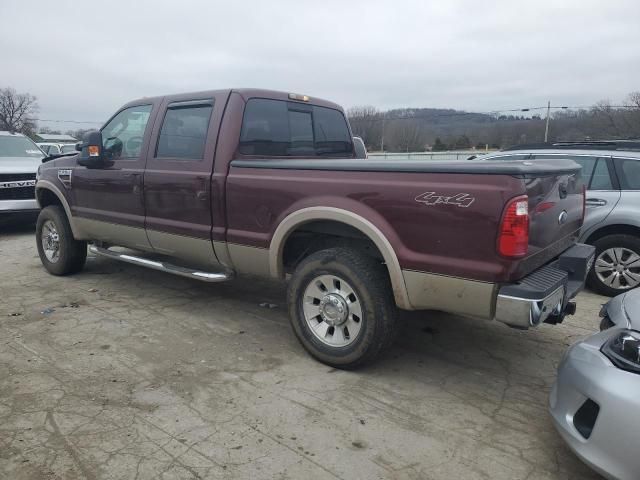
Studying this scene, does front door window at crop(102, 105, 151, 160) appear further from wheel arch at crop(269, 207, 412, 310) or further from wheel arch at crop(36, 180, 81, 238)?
wheel arch at crop(269, 207, 412, 310)

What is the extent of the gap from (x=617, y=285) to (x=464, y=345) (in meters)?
2.53

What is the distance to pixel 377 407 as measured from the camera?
9.95 ft

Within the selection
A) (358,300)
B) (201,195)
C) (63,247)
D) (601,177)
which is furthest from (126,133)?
(601,177)

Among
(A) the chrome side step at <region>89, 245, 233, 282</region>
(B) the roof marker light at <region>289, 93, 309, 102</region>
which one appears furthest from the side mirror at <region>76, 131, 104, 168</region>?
(B) the roof marker light at <region>289, 93, 309, 102</region>

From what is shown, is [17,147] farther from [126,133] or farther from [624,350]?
[624,350]

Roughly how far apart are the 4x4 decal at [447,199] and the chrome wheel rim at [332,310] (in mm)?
805

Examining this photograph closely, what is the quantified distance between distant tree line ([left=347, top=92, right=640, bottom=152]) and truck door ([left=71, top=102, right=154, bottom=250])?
16078 millimetres

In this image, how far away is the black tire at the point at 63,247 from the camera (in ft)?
18.5

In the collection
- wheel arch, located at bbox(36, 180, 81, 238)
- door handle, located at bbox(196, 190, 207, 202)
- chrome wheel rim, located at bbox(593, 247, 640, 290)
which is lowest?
chrome wheel rim, located at bbox(593, 247, 640, 290)

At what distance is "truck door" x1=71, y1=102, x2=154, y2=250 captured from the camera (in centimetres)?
468

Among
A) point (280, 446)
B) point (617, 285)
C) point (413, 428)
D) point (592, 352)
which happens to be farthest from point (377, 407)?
point (617, 285)

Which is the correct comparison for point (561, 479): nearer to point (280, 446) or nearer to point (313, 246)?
point (280, 446)

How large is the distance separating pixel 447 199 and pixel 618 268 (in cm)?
366

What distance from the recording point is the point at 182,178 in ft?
13.7
